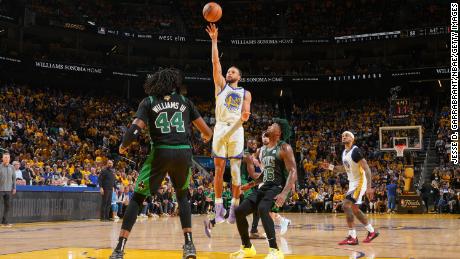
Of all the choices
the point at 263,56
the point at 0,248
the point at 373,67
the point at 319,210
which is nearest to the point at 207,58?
the point at 263,56

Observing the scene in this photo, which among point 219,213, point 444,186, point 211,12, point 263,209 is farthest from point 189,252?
point 444,186

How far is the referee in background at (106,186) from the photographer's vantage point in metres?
17.9

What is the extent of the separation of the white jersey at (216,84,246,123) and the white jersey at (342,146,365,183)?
9.32 feet

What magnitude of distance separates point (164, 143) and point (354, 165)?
526 cm

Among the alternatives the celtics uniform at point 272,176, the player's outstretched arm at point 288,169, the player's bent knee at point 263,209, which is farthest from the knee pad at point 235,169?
the player's bent knee at point 263,209

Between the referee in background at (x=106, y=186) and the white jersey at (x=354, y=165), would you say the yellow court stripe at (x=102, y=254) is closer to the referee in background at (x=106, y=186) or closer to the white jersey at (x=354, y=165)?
the white jersey at (x=354, y=165)

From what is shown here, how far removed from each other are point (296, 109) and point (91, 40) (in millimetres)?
15002

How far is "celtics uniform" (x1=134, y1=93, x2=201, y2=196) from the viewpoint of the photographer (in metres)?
6.14

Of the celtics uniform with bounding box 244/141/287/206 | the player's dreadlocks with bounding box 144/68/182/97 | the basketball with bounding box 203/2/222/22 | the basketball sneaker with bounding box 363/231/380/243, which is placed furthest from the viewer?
the basketball sneaker with bounding box 363/231/380/243

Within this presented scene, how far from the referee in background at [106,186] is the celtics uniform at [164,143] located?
12.1m

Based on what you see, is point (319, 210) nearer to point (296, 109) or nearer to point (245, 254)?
point (296, 109)

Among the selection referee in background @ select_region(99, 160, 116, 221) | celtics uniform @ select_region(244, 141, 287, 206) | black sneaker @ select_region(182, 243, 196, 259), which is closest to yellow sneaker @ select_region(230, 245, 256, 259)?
A: celtics uniform @ select_region(244, 141, 287, 206)

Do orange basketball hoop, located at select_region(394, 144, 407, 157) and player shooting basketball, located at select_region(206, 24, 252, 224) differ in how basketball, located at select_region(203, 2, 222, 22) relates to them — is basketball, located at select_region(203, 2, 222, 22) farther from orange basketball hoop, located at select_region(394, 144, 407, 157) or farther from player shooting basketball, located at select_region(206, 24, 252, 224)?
orange basketball hoop, located at select_region(394, 144, 407, 157)

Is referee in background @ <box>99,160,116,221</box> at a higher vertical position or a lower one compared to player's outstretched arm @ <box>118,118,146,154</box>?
lower
